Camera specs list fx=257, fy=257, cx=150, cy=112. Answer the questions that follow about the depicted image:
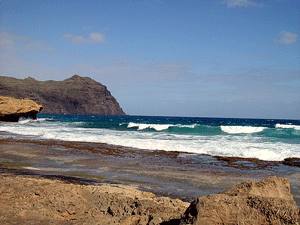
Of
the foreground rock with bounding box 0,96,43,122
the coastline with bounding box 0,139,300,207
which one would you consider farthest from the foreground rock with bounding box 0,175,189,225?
the foreground rock with bounding box 0,96,43,122

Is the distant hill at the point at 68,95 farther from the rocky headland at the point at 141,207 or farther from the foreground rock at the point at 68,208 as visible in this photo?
the rocky headland at the point at 141,207

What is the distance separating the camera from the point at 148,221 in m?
3.81

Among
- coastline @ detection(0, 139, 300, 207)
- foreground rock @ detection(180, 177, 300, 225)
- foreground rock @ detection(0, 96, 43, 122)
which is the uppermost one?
foreground rock @ detection(0, 96, 43, 122)

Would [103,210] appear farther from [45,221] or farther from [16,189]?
[16,189]

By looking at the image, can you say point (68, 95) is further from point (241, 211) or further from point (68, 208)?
point (241, 211)

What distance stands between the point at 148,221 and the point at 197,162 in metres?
8.51

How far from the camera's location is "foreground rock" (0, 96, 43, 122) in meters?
43.2

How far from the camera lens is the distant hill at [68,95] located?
5792 inches

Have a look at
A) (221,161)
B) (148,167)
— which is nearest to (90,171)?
(148,167)

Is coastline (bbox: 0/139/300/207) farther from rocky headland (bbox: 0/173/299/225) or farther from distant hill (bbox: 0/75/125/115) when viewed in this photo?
distant hill (bbox: 0/75/125/115)

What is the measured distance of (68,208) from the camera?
3.98 m

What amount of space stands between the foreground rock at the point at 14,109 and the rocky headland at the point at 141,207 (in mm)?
43903

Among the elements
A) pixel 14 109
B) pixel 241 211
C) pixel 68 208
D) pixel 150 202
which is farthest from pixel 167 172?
pixel 14 109

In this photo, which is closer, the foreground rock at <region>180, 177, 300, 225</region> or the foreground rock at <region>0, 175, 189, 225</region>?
the foreground rock at <region>180, 177, 300, 225</region>
